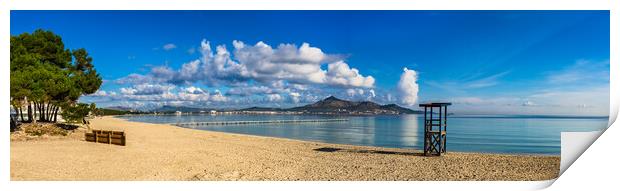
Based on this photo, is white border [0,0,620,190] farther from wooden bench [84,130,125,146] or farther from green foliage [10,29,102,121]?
green foliage [10,29,102,121]

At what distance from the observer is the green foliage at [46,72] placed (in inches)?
574

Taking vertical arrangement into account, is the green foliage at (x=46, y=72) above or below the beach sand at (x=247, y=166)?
above

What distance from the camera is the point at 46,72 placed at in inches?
613

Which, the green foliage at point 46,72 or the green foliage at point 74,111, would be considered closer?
the green foliage at point 46,72

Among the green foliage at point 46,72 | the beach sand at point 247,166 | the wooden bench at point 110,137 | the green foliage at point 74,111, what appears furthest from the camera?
the green foliage at point 74,111

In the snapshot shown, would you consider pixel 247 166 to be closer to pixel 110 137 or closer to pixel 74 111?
pixel 110 137

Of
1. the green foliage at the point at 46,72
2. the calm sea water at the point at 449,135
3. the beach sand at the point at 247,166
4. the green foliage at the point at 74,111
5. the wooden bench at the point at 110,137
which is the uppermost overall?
the green foliage at the point at 46,72
